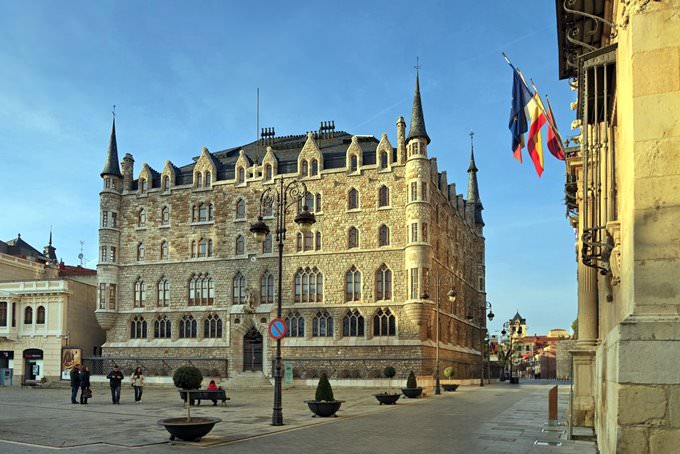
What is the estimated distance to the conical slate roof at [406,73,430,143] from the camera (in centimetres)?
4756

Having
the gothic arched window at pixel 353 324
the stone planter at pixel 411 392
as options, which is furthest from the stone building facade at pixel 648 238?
the gothic arched window at pixel 353 324

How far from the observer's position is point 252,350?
51375mm

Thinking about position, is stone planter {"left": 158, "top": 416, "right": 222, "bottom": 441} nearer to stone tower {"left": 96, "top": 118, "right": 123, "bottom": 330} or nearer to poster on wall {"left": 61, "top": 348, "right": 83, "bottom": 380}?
poster on wall {"left": 61, "top": 348, "right": 83, "bottom": 380}

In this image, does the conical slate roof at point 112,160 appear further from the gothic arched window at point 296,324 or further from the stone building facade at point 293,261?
the gothic arched window at point 296,324

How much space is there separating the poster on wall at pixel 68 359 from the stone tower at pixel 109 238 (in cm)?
329

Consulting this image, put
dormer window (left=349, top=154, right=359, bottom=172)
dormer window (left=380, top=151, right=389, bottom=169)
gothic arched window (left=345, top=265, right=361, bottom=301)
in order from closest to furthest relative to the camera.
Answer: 1. gothic arched window (left=345, top=265, right=361, bottom=301)
2. dormer window (left=380, top=151, right=389, bottom=169)
3. dormer window (left=349, top=154, right=359, bottom=172)

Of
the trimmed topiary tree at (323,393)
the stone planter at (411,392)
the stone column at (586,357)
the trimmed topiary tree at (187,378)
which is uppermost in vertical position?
the stone column at (586,357)

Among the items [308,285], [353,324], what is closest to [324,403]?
[353,324]

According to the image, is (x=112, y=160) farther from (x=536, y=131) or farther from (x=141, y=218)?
(x=536, y=131)

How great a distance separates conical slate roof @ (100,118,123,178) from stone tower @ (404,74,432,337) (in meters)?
26.5

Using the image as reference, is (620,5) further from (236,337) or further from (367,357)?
(236,337)

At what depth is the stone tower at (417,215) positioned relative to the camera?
151 feet

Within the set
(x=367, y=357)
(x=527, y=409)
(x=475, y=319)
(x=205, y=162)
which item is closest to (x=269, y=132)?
(x=205, y=162)

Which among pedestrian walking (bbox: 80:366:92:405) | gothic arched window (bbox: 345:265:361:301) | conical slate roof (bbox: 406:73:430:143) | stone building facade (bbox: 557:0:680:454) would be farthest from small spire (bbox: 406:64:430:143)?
stone building facade (bbox: 557:0:680:454)
